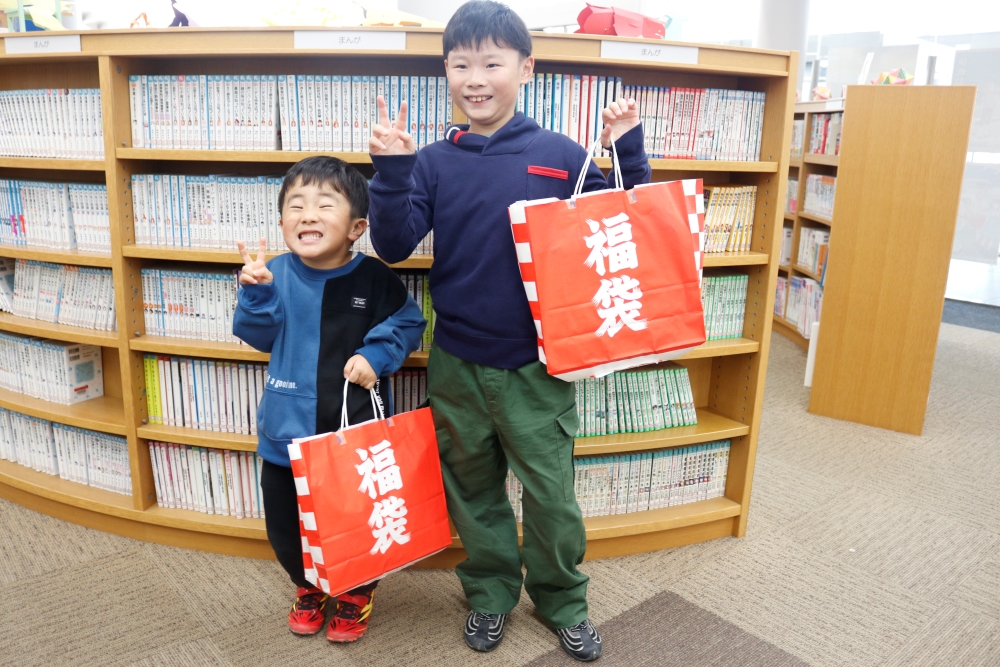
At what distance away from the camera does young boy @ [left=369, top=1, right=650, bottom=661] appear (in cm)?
168

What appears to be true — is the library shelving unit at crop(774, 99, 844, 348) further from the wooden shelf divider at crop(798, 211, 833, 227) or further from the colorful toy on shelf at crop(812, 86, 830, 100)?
the colorful toy on shelf at crop(812, 86, 830, 100)

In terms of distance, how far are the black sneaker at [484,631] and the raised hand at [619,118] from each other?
1279 millimetres

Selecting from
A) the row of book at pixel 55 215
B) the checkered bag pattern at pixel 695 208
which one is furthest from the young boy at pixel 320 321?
the row of book at pixel 55 215

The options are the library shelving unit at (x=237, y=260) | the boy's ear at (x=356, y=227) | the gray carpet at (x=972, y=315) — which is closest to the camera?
the boy's ear at (x=356, y=227)

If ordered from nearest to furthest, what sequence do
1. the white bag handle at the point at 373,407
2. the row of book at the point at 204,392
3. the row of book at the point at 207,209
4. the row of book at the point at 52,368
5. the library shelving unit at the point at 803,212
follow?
the white bag handle at the point at 373,407 → the row of book at the point at 207,209 → the row of book at the point at 204,392 → the row of book at the point at 52,368 → the library shelving unit at the point at 803,212

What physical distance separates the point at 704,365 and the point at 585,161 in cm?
123

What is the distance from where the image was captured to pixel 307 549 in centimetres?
178

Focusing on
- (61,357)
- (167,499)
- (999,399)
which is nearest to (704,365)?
(167,499)

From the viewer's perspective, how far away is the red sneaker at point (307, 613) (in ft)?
6.64

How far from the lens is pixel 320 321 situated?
1902 millimetres

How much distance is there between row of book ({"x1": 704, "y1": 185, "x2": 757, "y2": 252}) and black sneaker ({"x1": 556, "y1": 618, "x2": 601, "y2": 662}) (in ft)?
4.07

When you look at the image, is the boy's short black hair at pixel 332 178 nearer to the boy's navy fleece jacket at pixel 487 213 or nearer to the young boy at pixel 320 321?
the young boy at pixel 320 321

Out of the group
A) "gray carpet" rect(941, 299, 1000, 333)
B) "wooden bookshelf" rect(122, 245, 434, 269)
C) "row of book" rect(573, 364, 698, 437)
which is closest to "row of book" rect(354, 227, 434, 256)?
"wooden bookshelf" rect(122, 245, 434, 269)

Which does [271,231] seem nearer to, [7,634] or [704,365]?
[7,634]
